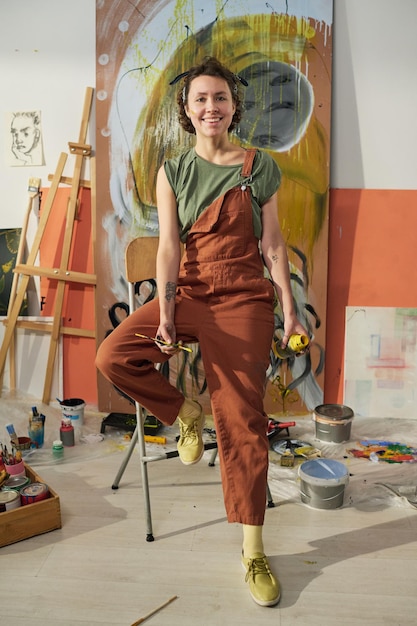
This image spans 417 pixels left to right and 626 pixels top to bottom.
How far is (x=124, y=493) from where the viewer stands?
2197mm

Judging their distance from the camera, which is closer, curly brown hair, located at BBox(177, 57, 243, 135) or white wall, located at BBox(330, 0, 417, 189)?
curly brown hair, located at BBox(177, 57, 243, 135)

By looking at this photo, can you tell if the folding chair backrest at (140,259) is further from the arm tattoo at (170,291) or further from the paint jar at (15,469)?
the paint jar at (15,469)

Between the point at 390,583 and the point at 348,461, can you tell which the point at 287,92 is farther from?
the point at 390,583

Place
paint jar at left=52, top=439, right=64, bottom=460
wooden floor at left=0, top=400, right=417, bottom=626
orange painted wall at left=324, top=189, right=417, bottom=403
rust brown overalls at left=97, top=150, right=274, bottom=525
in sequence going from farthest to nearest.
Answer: orange painted wall at left=324, top=189, right=417, bottom=403 < paint jar at left=52, top=439, right=64, bottom=460 < rust brown overalls at left=97, top=150, right=274, bottom=525 < wooden floor at left=0, top=400, right=417, bottom=626

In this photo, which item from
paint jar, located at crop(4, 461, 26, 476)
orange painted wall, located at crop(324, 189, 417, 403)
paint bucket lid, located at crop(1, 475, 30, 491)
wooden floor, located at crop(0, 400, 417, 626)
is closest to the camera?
wooden floor, located at crop(0, 400, 417, 626)

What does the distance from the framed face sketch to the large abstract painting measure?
331 mm

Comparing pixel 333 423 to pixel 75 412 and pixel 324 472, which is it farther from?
pixel 75 412

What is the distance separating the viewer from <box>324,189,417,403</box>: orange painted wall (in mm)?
2764

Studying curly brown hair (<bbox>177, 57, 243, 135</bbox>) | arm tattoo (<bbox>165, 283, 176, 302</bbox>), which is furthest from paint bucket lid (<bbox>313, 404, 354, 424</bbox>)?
curly brown hair (<bbox>177, 57, 243, 135</bbox>)

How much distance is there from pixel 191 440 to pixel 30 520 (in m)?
0.58

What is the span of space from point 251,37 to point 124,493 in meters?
2.04

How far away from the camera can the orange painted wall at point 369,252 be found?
2.76 metres

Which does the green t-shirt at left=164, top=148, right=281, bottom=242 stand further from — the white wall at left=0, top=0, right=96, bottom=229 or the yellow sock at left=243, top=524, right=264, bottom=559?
the white wall at left=0, top=0, right=96, bottom=229

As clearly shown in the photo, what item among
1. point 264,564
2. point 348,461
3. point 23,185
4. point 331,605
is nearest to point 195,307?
point 264,564
